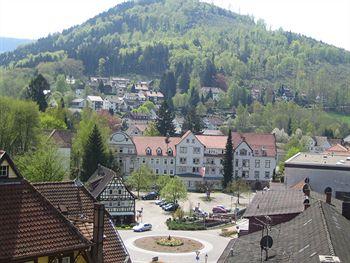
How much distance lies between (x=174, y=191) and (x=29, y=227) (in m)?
51.2

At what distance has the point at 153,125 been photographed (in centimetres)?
11988

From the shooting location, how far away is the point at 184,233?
58281mm

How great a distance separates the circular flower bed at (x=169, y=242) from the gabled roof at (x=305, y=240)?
23.3m

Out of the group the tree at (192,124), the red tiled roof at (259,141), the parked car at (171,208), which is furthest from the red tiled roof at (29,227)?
the tree at (192,124)

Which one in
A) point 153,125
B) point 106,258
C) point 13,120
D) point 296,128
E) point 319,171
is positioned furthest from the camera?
point 296,128

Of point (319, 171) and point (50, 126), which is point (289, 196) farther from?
point (50, 126)

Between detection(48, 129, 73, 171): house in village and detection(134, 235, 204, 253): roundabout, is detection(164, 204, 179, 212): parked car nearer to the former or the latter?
detection(134, 235, 204, 253): roundabout

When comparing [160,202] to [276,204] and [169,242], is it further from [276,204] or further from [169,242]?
[276,204]

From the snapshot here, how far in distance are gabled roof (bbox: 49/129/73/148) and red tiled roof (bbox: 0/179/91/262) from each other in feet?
212

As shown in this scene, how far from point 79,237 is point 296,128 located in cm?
13980

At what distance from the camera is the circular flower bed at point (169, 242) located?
52344mm

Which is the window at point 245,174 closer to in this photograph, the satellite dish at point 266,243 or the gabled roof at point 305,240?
the gabled roof at point 305,240

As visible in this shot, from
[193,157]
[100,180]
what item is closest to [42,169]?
[100,180]

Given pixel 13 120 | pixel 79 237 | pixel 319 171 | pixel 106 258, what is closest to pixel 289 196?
pixel 319 171
